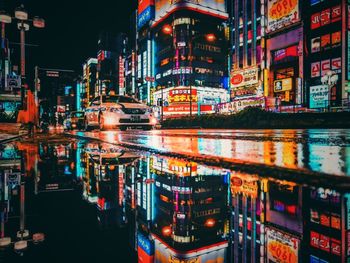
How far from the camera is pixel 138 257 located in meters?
1.33

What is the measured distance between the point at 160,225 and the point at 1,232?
0.87 metres

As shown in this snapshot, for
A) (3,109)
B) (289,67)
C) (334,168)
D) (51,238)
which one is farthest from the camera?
(289,67)

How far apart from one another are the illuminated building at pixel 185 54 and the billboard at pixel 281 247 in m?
60.7

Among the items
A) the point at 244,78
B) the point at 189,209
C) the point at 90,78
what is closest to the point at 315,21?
the point at 244,78

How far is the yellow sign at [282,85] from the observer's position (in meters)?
32.9

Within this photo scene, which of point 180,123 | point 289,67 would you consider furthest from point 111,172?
point 289,67

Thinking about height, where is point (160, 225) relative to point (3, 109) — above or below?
below

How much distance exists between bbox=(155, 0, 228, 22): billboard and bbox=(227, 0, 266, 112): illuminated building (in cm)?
2369

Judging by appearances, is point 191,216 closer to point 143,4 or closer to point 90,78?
point 143,4

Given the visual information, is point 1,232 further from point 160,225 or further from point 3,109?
point 3,109

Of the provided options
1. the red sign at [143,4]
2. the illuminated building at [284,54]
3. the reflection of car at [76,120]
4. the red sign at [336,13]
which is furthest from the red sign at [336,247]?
the red sign at [143,4]

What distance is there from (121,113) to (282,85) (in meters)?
26.9


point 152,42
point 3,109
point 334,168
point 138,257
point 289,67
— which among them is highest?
point 152,42

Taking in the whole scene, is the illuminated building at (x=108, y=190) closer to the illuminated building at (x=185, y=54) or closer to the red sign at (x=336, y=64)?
the red sign at (x=336, y=64)
